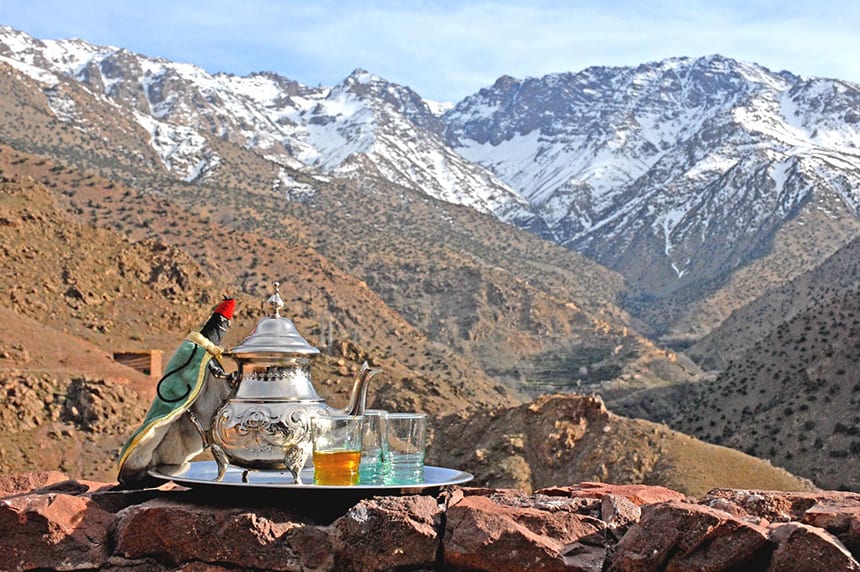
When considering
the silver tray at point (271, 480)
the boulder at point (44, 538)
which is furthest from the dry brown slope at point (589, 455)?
the boulder at point (44, 538)

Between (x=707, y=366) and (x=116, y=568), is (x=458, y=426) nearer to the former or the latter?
(x=116, y=568)

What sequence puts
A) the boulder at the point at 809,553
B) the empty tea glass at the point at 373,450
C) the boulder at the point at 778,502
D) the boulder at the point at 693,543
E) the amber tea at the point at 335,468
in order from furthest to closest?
the empty tea glass at the point at 373,450 → the amber tea at the point at 335,468 → the boulder at the point at 778,502 → the boulder at the point at 693,543 → the boulder at the point at 809,553

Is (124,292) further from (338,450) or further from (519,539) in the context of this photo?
(519,539)

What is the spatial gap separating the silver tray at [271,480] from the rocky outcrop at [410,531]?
3.3 inches

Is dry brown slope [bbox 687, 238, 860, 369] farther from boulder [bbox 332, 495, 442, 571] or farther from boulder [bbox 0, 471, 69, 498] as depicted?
boulder [bbox 332, 495, 442, 571]

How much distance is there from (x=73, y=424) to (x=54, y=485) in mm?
28744

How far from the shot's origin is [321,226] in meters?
110

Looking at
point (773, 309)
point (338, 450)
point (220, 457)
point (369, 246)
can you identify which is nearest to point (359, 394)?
point (338, 450)

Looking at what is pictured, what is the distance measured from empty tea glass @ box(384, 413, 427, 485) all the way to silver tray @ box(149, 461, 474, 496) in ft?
0.30

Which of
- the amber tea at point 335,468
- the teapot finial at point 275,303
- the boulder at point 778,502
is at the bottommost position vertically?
the boulder at point 778,502

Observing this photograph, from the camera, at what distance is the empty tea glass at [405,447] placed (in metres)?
5.46

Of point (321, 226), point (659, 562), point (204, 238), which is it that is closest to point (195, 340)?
point (659, 562)

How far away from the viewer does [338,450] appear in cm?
533

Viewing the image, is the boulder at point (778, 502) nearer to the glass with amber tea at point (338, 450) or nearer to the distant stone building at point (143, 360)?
the glass with amber tea at point (338, 450)
